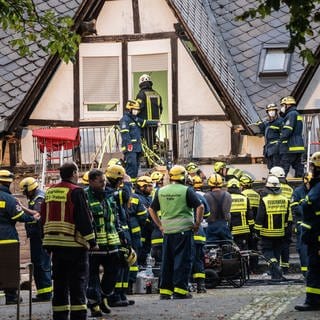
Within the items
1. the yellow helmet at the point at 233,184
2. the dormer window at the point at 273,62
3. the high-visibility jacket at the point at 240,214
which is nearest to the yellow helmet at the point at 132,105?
the yellow helmet at the point at 233,184

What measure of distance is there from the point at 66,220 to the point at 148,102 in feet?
46.5

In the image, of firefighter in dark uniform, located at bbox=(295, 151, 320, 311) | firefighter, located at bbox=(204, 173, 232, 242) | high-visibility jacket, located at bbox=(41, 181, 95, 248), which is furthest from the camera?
firefighter, located at bbox=(204, 173, 232, 242)

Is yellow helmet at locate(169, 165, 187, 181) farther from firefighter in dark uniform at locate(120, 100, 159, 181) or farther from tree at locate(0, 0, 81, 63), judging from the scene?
firefighter in dark uniform at locate(120, 100, 159, 181)

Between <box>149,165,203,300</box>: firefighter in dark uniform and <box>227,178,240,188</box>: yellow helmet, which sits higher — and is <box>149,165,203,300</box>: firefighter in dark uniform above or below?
below

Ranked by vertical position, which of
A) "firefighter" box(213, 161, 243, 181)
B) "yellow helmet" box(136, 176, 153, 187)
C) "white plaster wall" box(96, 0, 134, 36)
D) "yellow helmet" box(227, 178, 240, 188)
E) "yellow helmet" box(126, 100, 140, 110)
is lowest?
"yellow helmet" box(227, 178, 240, 188)

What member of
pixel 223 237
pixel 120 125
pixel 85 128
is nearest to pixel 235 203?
pixel 223 237

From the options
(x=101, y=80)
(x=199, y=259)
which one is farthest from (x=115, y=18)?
(x=199, y=259)

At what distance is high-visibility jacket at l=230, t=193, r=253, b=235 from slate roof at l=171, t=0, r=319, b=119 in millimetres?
5868

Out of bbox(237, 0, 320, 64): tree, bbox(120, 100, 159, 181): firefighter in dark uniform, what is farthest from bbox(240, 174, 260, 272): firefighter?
bbox(237, 0, 320, 64): tree

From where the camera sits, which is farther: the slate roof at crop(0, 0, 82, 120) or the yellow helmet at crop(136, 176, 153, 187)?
the slate roof at crop(0, 0, 82, 120)

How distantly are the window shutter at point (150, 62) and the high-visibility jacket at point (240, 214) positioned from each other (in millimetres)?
7478

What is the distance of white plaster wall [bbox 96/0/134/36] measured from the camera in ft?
113

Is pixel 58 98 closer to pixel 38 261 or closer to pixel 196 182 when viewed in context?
pixel 196 182

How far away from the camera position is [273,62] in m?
35.4
